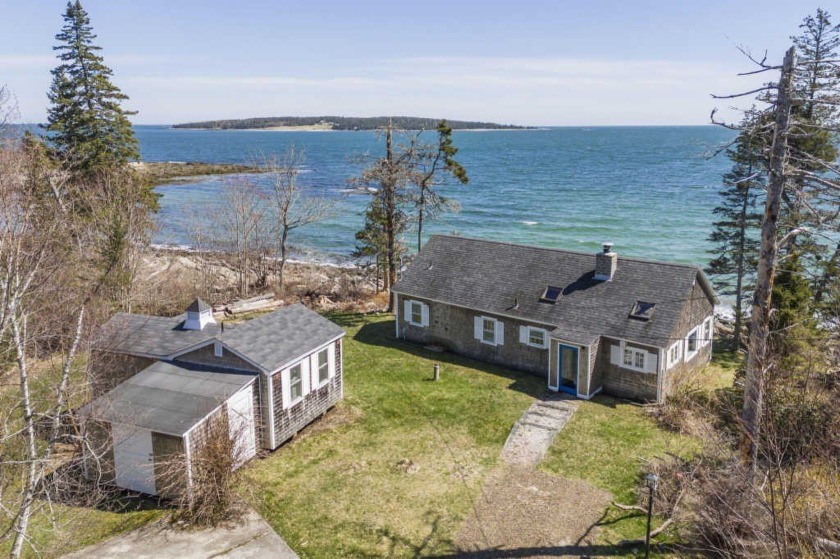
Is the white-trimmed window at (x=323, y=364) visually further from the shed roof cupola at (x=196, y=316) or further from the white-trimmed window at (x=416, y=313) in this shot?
the white-trimmed window at (x=416, y=313)

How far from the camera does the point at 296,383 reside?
20.6 metres

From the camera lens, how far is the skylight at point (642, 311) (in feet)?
78.6

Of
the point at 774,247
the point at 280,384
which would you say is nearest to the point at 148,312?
the point at 280,384

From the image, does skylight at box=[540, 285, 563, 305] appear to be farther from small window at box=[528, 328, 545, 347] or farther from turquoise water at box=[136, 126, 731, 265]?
turquoise water at box=[136, 126, 731, 265]

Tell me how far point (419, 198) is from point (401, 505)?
21.9 meters

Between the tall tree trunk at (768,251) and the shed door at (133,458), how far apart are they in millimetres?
14801

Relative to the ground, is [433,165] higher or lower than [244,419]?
higher

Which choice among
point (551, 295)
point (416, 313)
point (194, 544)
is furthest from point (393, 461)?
point (416, 313)

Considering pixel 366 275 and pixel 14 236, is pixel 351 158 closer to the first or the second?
pixel 366 275

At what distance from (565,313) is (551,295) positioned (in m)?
1.24

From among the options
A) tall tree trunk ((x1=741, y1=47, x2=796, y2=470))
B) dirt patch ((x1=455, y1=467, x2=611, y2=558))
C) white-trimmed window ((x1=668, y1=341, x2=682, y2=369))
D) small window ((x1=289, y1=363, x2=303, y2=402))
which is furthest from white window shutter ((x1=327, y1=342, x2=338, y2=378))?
tall tree trunk ((x1=741, y1=47, x2=796, y2=470))

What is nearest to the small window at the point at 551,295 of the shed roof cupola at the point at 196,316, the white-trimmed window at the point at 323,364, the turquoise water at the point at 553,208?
the white-trimmed window at the point at 323,364

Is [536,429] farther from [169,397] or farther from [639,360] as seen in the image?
[169,397]

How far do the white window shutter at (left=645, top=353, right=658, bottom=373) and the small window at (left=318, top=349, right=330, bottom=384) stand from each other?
39.1 ft
